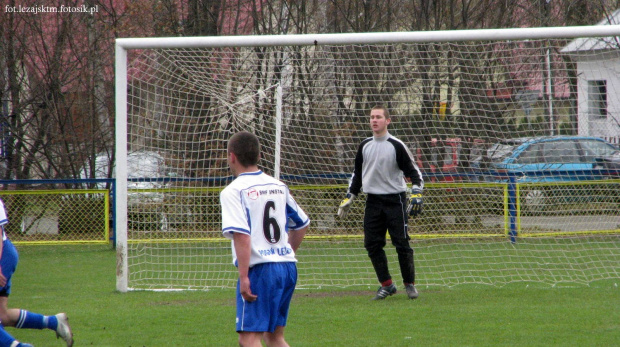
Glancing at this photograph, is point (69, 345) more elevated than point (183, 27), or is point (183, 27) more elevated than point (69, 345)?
point (183, 27)

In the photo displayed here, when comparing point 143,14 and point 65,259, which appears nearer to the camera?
point 65,259

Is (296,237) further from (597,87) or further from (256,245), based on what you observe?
(597,87)

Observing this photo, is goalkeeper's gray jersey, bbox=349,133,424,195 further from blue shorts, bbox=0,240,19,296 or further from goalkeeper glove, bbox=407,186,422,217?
blue shorts, bbox=0,240,19,296

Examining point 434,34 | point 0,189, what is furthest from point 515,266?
point 0,189

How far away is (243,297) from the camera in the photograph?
148 inches

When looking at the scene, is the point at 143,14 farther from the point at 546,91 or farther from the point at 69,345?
the point at 69,345

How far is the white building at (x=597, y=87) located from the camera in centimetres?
858

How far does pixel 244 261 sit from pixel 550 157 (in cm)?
687

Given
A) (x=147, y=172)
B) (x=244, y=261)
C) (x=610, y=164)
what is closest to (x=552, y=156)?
(x=610, y=164)

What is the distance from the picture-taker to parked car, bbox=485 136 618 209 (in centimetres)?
A: 934

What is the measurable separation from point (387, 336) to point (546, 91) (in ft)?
18.3

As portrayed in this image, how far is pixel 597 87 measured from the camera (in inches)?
344

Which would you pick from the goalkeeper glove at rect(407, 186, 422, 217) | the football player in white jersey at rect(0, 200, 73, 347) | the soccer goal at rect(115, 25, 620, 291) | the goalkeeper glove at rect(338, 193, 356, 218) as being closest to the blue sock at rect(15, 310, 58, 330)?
the football player in white jersey at rect(0, 200, 73, 347)

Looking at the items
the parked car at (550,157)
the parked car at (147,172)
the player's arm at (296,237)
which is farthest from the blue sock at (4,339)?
the parked car at (550,157)
